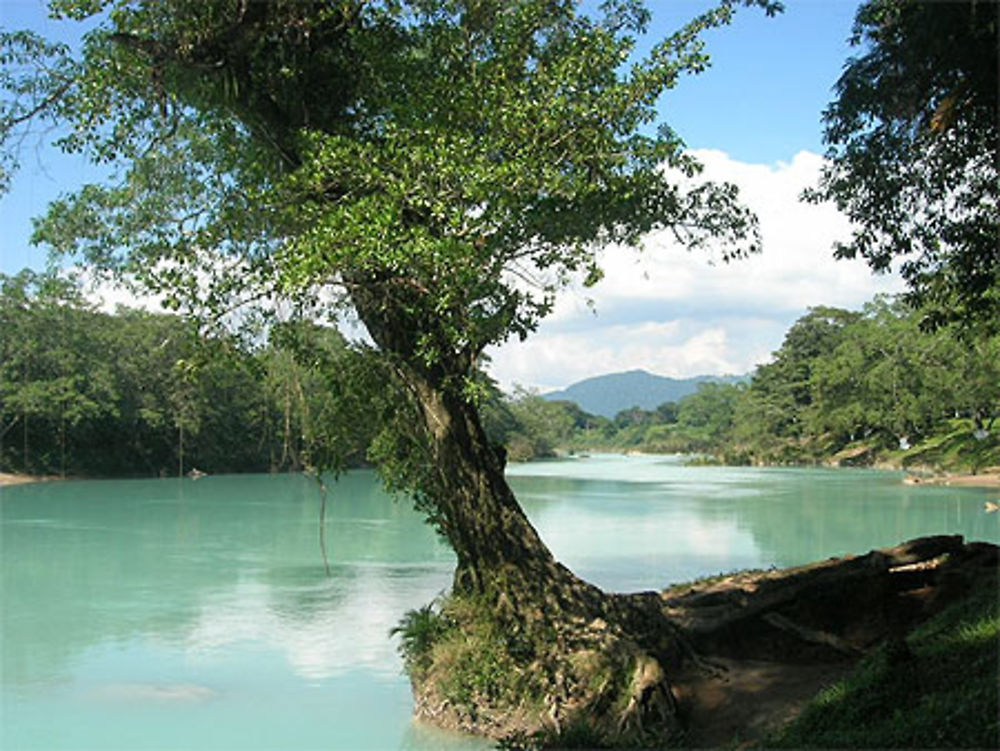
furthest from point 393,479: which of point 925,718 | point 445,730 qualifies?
point 925,718

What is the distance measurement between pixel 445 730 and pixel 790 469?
4225 centimetres

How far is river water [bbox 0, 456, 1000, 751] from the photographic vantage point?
26.1 feet

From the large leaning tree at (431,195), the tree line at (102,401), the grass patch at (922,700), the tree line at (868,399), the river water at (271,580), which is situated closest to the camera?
the grass patch at (922,700)

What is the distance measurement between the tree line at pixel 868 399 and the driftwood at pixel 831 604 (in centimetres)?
1968

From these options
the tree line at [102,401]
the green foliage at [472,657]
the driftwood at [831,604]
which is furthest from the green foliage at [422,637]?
the tree line at [102,401]

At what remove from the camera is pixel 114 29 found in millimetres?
6613

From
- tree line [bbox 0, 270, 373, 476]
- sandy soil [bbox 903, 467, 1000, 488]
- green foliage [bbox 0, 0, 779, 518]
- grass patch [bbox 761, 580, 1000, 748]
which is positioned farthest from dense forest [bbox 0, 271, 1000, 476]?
grass patch [bbox 761, 580, 1000, 748]

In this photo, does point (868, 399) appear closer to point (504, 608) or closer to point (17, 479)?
point (17, 479)

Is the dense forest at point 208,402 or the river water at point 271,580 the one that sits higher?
the dense forest at point 208,402

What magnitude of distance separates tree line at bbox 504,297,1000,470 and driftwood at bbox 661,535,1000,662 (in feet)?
64.6

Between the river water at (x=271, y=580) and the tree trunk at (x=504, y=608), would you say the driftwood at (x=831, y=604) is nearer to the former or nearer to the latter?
the tree trunk at (x=504, y=608)

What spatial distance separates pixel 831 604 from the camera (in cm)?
738

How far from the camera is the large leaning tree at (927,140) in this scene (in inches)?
231

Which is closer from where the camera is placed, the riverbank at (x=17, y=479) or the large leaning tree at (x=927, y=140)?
the large leaning tree at (x=927, y=140)
